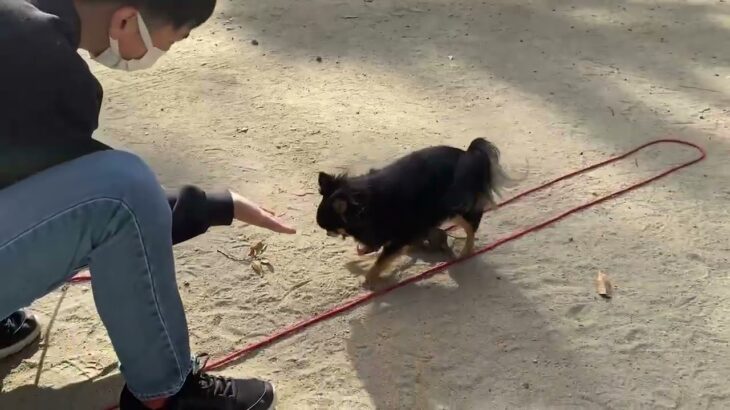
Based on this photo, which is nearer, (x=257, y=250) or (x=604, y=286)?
(x=604, y=286)

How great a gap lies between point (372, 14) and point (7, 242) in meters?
3.37

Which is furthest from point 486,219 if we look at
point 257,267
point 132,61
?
point 132,61

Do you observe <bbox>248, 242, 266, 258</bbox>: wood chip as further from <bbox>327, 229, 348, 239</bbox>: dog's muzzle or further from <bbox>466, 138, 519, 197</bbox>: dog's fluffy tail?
<bbox>466, 138, 519, 197</bbox>: dog's fluffy tail

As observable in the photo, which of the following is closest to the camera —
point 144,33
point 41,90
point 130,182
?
point 41,90

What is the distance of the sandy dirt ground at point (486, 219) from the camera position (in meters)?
2.23

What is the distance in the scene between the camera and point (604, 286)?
8.45 ft

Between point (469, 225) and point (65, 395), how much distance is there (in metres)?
1.34

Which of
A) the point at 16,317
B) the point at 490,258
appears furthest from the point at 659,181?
the point at 16,317

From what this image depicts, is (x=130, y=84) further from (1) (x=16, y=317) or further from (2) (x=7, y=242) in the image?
(2) (x=7, y=242)

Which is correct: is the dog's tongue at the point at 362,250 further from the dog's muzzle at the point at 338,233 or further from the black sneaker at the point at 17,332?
the black sneaker at the point at 17,332

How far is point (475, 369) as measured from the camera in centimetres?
226

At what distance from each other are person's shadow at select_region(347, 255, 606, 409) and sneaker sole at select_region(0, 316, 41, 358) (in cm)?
88

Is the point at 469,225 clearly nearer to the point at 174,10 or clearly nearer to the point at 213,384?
the point at 213,384

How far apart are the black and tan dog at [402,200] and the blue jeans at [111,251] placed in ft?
2.77
